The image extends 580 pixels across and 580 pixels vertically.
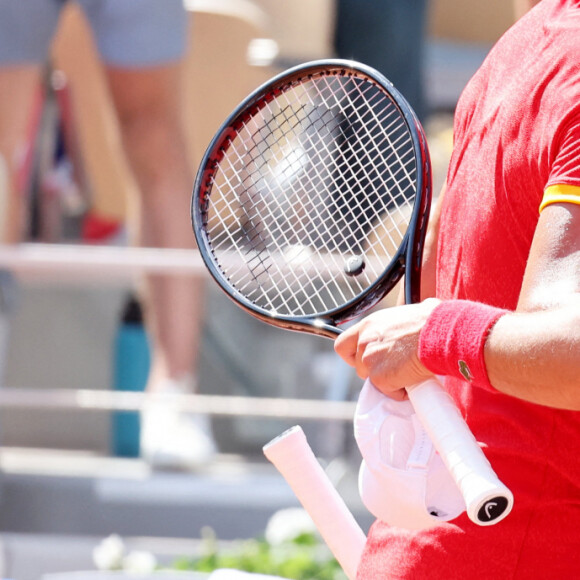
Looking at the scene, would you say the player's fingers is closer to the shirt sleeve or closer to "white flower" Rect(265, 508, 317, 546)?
the shirt sleeve

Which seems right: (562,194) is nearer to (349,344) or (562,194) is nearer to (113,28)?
(349,344)

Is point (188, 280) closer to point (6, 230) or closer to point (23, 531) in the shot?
point (6, 230)

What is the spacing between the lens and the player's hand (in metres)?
1.15

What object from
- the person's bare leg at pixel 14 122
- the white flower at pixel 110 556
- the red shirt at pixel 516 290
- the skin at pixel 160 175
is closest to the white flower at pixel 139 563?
the white flower at pixel 110 556

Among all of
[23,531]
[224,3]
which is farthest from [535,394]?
[224,3]

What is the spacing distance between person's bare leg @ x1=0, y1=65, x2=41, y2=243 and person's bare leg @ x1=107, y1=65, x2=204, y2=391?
0.76 ft

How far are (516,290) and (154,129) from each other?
2.01 m

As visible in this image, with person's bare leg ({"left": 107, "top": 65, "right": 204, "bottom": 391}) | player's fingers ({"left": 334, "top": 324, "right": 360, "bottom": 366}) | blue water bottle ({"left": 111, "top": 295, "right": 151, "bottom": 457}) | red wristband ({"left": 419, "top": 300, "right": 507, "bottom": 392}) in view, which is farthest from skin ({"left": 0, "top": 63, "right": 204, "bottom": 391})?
red wristband ({"left": 419, "top": 300, "right": 507, "bottom": 392})

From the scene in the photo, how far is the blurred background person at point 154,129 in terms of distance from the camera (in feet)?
9.86

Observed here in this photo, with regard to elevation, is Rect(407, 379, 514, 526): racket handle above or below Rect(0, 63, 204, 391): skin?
above

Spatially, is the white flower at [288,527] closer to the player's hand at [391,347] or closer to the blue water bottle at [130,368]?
the blue water bottle at [130,368]

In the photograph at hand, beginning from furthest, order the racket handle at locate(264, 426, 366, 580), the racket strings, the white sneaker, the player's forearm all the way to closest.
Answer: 1. the white sneaker
2. the racket strings
3. the racket handle at locate(264, 426, 366, 580)
4. the player's forearm

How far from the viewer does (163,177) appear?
306 cm

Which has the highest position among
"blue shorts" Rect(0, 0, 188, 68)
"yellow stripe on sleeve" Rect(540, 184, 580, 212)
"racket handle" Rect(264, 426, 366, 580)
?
"yellow stripe on sleeve" Rect(540, 184, 580, 212)
